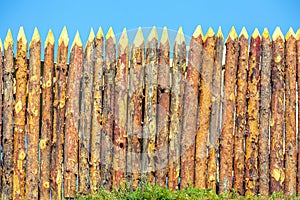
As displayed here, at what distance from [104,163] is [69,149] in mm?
633

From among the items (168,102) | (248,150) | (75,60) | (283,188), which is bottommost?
(283,188)

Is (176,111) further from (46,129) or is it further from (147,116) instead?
(46,129)

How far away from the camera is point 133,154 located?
33.0ft

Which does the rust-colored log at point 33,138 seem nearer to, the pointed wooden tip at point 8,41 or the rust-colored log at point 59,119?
the rust-colored log at point 59,119

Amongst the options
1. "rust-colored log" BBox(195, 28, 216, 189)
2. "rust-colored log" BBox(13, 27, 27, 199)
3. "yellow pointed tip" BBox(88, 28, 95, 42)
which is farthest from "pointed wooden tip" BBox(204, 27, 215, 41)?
"rust-colored log" BBox(13, 27, 27, 199)

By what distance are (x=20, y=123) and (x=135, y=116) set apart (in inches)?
78.1

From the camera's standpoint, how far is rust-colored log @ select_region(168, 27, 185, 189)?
33.0 ft

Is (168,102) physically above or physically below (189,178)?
above

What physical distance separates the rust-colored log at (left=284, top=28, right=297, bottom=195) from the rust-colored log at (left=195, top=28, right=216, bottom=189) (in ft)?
4.46

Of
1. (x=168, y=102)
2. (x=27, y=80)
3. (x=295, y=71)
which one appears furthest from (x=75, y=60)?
(x=295, y=71)

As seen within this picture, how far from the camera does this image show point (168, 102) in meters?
10.1

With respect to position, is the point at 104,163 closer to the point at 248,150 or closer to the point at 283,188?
the point at 248,150

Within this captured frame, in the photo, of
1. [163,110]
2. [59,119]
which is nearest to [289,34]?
[163,110]

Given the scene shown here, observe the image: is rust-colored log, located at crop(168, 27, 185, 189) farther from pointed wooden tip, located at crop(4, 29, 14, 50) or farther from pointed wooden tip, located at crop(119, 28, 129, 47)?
pointed wooden tip, located at crop(4, 29, 14, 50)
